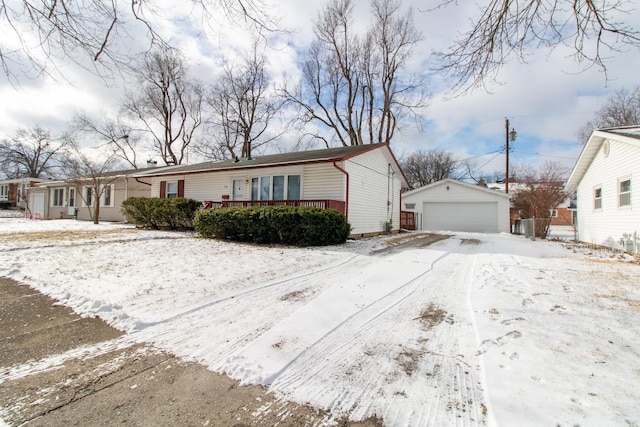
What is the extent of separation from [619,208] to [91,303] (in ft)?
44.9

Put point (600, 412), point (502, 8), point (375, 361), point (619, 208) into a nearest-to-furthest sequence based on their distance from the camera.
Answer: point (600, 412)
point (375, 361)
point (502, 8)
point (619, 208)

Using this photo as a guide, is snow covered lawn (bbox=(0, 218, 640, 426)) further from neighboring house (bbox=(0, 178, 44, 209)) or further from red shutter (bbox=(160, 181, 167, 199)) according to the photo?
neighboring house (bbox=(0, 178, 44, 209))

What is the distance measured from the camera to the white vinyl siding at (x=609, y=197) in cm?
856

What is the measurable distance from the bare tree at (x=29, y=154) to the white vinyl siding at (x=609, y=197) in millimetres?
51108

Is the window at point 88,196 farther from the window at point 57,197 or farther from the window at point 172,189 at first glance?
the window at point 172,189

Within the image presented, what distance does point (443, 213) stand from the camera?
20.3m

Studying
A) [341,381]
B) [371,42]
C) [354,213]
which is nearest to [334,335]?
[341,381]

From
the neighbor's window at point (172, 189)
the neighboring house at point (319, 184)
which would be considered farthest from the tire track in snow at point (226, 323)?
the neighbor's window at point (172, 189)

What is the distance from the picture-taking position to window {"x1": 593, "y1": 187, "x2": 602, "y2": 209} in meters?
11.0

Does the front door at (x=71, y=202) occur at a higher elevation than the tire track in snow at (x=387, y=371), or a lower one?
higher

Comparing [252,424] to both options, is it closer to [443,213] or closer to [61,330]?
[61,330]

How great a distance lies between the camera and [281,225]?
29.3ft

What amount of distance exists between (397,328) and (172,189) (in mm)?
16804

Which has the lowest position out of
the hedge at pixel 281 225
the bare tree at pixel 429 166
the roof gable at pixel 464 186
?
the hedge at pixel 281 225
